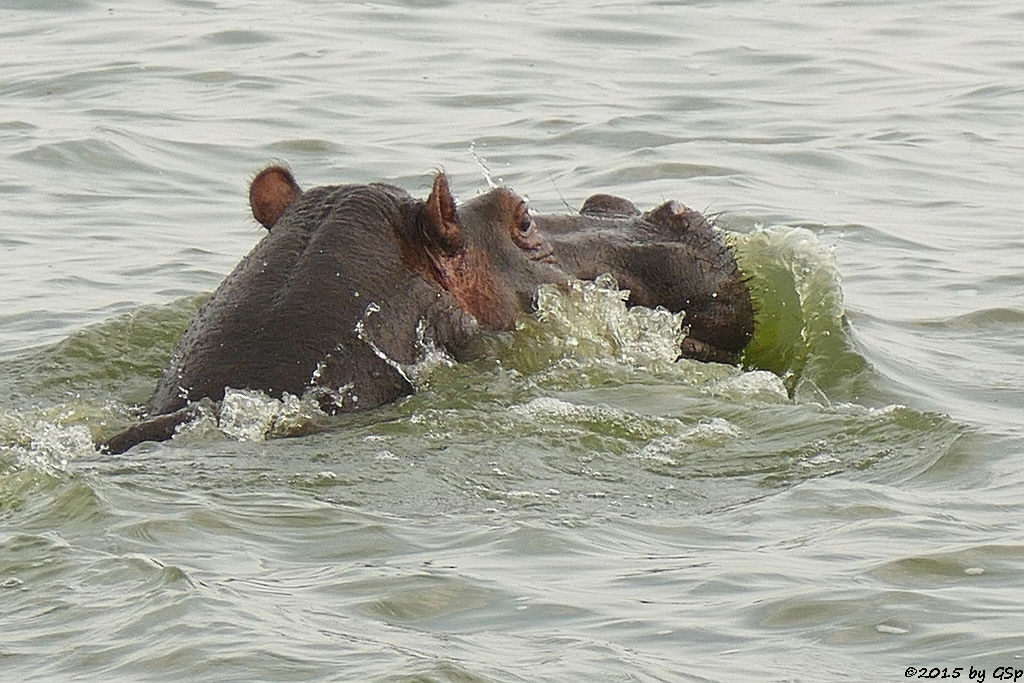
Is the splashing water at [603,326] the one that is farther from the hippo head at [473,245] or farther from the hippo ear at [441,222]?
the hippo ear at [441,222]

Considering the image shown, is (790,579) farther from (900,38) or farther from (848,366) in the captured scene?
(900,38)

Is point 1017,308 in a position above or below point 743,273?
below

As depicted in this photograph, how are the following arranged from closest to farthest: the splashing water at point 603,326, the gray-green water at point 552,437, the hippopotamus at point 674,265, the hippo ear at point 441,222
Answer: the gray-green water at point 552,437 < the hippo ear at point 441,222 < the splashing water at point 603,326 < the hippopotamus at point 674,265

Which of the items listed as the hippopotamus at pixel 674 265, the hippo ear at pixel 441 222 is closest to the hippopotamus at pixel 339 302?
the hippo ear at pixel 441 222

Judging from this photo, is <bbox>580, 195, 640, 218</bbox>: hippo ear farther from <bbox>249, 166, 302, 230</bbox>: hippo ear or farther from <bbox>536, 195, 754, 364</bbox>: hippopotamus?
<bbox>249, 166, 302, 230</bbox>: hippo ear

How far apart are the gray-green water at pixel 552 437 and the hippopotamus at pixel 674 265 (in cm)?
12

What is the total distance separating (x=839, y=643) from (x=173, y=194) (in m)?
8.11

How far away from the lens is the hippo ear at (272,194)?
684 centimetres

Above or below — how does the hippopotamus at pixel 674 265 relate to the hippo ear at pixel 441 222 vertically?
below

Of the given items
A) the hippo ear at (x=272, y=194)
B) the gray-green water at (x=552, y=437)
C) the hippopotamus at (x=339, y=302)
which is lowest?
the gray-green water at (x=552, y=437)

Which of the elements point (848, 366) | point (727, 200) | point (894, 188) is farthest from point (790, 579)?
point (894, 188)

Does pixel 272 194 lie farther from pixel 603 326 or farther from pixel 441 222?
pixel 603 326

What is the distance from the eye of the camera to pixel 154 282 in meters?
10.2

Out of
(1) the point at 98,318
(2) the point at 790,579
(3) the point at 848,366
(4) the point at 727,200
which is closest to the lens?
(2) the point at 790,579
